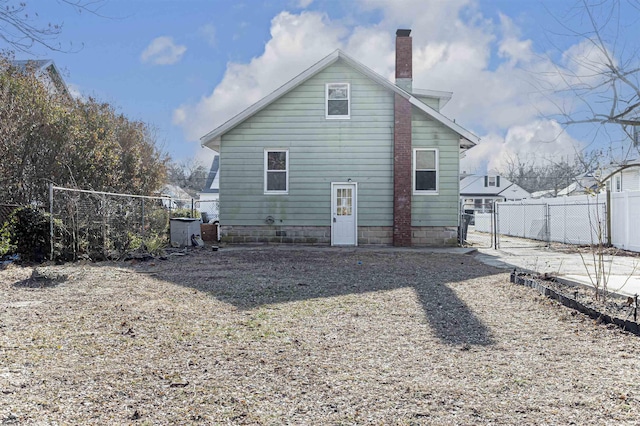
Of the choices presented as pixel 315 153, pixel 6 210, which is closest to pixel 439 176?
pixel 315 153

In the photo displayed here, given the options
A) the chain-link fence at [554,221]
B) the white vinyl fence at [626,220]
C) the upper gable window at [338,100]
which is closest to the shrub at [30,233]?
the upper gable window at [338,100]

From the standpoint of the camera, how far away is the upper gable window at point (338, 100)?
15602 mm

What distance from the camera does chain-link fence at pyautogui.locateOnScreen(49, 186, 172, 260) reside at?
1003 centimetres

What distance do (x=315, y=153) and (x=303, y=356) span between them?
11832 mm

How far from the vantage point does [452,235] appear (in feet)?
50.7

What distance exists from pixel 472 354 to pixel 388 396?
126 centimetres

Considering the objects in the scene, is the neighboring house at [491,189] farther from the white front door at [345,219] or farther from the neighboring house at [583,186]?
the white front door at [345,219]

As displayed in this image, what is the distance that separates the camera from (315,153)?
15625mm

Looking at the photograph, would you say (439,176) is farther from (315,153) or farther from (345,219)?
(315,153)

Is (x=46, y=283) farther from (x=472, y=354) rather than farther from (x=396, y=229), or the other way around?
(x=396, y=229)

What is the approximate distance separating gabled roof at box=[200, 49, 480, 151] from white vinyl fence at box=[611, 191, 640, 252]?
4526 millimetres

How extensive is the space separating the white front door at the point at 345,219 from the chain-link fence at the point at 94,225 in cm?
552

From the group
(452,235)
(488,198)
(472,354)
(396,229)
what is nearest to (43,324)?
(472,354)

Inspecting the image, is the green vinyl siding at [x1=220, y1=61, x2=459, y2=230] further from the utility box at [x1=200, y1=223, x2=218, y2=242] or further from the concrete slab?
the concrete slab
